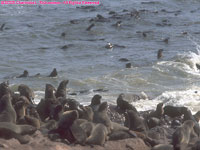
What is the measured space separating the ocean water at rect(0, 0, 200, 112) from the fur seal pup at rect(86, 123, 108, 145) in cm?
570

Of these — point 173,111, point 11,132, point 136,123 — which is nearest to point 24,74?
point 173,111

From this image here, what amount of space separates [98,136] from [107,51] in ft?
50.4

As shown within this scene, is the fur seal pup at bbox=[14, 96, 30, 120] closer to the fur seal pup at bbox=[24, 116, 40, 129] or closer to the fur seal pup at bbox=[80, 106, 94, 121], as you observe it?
the fur seal pup at bbox=[24, 116, 40, 129]

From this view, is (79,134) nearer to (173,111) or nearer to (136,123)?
(136,123)

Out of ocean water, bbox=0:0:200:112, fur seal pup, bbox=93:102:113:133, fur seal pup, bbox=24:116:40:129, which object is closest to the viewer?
fur seal pup, bbox=24:116:40:129

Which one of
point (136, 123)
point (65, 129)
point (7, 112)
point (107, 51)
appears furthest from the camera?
point (107, 51)

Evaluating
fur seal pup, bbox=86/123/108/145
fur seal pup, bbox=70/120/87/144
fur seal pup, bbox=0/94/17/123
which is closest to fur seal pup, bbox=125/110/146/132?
fur seal pup, bbox=86/123/108/145

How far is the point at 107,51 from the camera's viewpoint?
23.8m

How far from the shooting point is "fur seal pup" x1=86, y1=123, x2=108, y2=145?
8530 mm

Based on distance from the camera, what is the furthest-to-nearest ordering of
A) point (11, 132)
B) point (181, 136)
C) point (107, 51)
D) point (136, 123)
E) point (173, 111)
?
1. point (107, 51)
2. point (173, 111)
3. point (136, 123)
4. point (181, 136)
5. point (11, 132)

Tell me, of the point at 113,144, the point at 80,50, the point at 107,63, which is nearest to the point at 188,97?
the point at 107,63

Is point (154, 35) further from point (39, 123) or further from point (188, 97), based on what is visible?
point (39, 123)

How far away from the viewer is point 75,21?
31.9 metres

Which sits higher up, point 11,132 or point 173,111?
point 11,132
